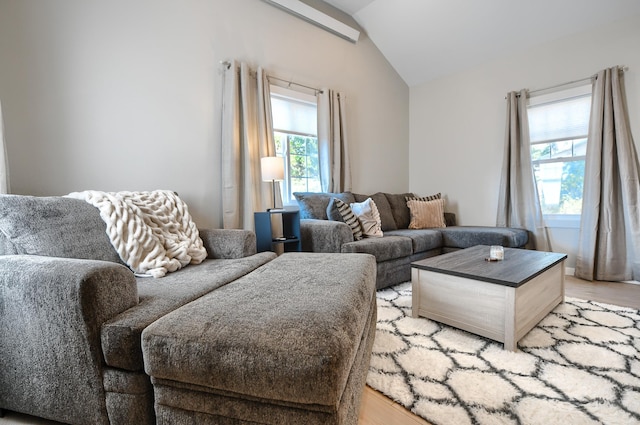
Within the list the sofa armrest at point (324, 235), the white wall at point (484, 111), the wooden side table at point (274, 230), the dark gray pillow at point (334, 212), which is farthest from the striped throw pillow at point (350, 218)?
the white wall at point (484, 111)

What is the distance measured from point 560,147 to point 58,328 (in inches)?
173

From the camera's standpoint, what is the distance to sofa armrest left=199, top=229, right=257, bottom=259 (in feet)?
6.37

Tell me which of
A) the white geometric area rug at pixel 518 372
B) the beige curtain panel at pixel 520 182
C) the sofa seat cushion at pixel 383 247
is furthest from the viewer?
the beige curtain panel at pixel 520 182

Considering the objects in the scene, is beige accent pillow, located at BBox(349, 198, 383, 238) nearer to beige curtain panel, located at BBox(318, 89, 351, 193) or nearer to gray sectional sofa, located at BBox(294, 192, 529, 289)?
gray sectional sofa, located at BBox(294, 192, 529, 289)

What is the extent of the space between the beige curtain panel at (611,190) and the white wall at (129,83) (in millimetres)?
2899

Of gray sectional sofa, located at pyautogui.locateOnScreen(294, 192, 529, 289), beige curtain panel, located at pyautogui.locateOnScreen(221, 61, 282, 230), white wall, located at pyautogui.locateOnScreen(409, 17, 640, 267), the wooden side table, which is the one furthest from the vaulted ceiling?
the wooden side table

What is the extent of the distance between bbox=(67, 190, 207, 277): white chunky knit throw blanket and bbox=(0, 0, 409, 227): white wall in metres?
0.56

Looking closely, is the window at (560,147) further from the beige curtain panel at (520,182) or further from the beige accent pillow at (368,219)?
the beige accent pillow at (368,219)

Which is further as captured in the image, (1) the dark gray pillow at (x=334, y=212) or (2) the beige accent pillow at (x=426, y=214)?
(2) the beige accent pillow at (x=426, y=214)

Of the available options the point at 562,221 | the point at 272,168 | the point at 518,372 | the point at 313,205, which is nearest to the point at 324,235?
the point at 313,205

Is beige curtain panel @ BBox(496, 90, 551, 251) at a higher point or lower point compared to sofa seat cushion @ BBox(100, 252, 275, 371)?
higher

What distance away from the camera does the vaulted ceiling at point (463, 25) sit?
10.0 feet

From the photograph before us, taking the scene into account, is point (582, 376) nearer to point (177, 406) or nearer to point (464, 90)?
point (177, 406)

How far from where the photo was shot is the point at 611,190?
9.48 feet
